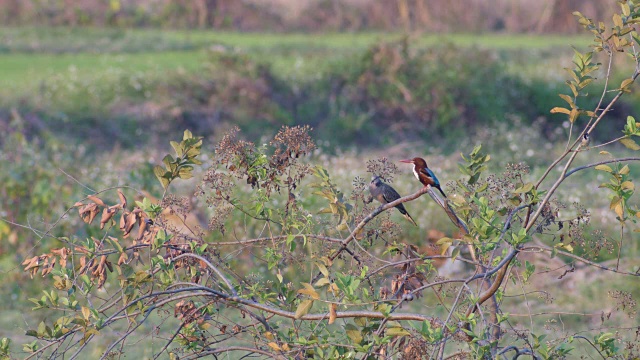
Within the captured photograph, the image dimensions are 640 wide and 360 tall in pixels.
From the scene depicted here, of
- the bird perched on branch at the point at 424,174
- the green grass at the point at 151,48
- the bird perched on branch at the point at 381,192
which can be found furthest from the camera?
the green grass at the point at 151,48

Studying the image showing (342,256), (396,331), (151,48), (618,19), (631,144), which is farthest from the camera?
(151,48)

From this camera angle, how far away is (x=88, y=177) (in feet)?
30.2

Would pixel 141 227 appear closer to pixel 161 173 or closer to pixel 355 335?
pixel 161 173

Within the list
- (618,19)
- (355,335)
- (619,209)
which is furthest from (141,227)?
(618,19)

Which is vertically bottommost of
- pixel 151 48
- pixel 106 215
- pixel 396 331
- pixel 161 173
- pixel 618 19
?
pixel 151 48

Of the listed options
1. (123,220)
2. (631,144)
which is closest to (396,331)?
(631,144)

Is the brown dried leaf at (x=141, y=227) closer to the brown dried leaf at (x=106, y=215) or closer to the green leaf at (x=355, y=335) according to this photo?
the brown dried leaf at (x=106, y=215)

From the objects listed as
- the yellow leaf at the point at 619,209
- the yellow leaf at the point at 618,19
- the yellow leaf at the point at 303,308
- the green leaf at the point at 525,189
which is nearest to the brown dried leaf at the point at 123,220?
the yellow leaf at the point at 303,308

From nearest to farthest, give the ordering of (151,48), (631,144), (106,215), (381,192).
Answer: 1. (631,144)
2. (106,215)
3. (381,192)
4. (151,48)

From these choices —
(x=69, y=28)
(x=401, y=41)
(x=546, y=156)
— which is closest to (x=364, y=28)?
Result: (x=69, y=28)

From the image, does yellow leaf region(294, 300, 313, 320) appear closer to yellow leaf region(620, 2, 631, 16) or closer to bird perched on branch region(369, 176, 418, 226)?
bird perched on branch region(369, 176, 418, 226)

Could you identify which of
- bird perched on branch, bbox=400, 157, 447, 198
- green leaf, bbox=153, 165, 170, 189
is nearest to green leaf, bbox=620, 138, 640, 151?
bird perched on branch, bbox=400, 157, 447, 198

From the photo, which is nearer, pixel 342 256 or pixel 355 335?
pixel 355 335

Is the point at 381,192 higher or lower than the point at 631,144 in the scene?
lower
